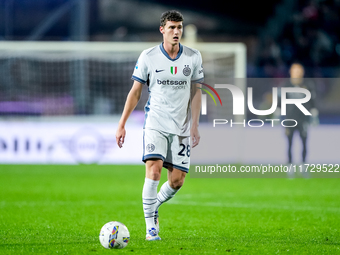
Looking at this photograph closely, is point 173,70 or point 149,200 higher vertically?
point 173,70

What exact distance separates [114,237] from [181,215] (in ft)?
8.50

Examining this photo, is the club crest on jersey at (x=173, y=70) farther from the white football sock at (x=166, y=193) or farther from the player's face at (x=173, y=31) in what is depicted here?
the white football sock at (x=166, y=193)

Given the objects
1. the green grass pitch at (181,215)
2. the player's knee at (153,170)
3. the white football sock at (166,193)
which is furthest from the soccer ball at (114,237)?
the white football sock at (166,193)

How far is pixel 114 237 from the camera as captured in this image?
4.76 metres

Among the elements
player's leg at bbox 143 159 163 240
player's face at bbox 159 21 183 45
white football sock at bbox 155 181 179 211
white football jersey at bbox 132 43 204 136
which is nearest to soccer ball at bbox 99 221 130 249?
player's leg at bbox 143 159 163 240

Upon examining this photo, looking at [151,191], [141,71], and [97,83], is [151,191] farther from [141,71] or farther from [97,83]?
[97,83]

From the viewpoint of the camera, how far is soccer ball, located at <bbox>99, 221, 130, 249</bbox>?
477 centimetres

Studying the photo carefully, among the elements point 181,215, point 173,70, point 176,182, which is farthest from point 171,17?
point 181,215

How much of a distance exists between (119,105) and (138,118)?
104cm

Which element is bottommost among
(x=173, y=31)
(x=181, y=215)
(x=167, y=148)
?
(x=181, y=215)

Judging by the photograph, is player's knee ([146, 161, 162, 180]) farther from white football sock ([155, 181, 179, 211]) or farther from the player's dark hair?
the player's dark hair

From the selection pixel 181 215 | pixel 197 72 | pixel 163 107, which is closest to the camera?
pixel 163 107

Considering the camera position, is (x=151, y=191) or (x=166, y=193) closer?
(x=151, y=191)

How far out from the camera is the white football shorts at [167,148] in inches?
203
